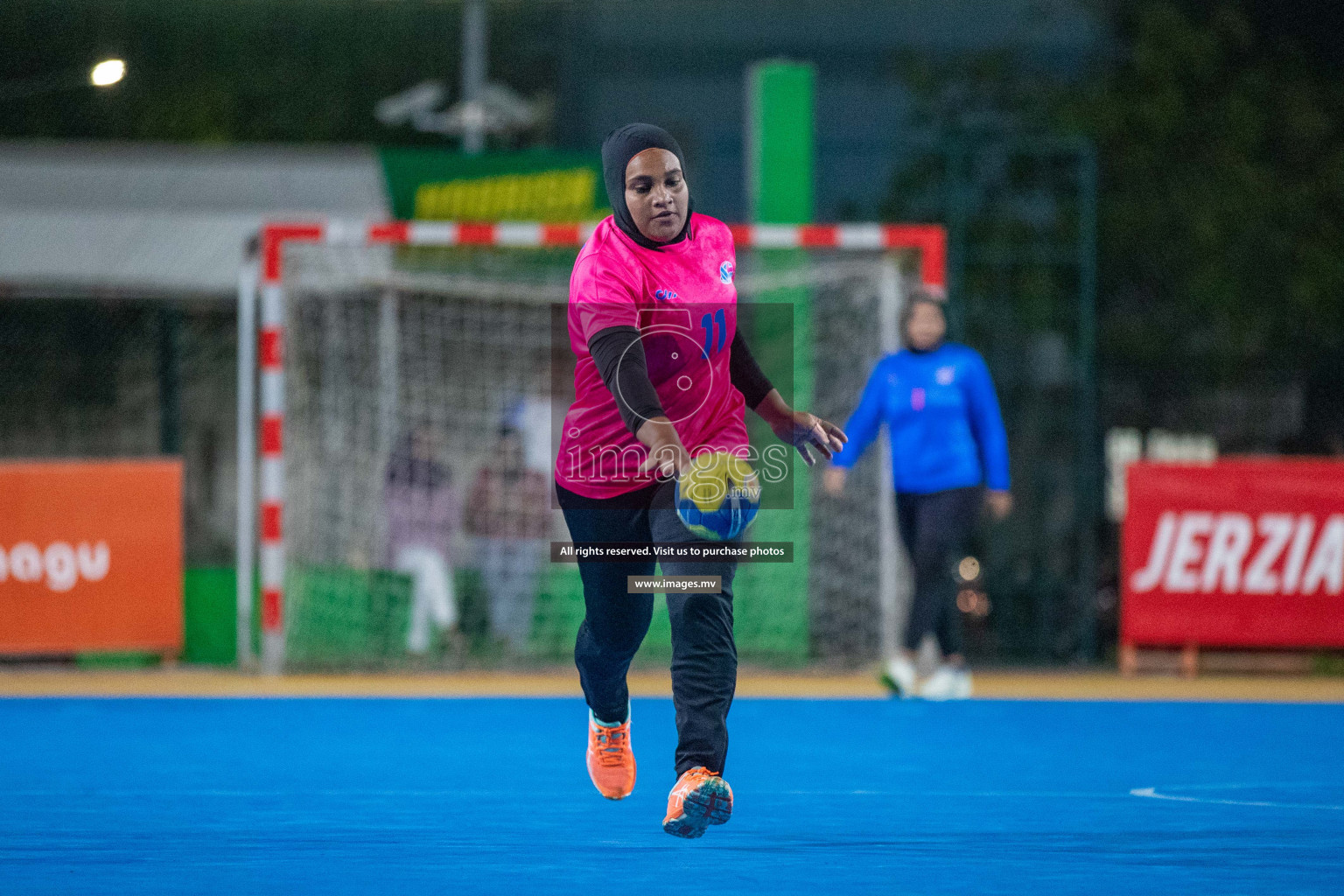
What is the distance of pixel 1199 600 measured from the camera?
10883mm

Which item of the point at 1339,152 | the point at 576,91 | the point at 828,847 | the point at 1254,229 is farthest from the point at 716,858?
the point at 576,91

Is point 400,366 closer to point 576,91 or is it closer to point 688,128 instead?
point 688,128

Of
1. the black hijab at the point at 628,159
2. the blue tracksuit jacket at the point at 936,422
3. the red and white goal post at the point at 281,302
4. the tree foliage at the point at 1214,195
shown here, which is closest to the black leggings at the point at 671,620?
the black hijab at the point at 628,159

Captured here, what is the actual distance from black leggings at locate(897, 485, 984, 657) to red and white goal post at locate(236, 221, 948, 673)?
1.45 metres

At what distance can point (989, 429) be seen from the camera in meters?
9.27

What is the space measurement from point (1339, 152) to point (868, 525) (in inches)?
234

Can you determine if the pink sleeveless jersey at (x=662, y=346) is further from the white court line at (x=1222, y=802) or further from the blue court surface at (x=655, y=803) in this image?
the white court line at (x=1222, y=802)

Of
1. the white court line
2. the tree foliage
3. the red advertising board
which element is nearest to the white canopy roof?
the tree foliage

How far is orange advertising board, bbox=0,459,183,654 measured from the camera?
35.2 feet

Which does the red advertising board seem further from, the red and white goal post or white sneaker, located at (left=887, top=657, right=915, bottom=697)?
white sneaker, located at (left=887, top=657, right=915, bottom=697)

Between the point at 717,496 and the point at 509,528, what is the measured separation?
6.94m

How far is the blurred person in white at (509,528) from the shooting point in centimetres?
1140

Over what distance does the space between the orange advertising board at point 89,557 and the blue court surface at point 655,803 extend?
7.31ft

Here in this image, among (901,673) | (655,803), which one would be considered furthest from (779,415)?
(901,673)
